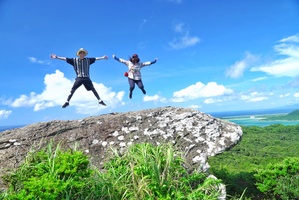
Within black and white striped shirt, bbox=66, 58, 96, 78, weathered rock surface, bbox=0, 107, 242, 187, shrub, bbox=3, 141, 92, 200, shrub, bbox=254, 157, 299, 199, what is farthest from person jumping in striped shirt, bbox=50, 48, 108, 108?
shrub, bbox=254, 157, 299, 199

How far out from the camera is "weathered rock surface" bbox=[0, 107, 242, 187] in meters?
5.17

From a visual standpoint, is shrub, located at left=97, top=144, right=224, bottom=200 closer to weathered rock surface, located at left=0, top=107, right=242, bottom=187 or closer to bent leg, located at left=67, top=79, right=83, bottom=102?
weathered rock surface, located at left=0, top=107, right=242, bottom=187

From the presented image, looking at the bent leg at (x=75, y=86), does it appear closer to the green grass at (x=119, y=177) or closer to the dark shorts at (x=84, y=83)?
the dark shorts at (x=84, y=83)

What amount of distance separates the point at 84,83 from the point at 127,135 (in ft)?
8.49

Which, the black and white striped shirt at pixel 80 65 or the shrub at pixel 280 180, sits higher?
the black and white striped shirt at pixel 80 65

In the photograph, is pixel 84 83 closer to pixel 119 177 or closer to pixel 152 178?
pixel 119 177

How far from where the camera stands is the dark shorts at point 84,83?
7.32m

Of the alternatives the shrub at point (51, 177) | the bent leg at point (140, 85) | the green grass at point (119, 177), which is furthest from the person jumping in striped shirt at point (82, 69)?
the shrub at point (51, 177)

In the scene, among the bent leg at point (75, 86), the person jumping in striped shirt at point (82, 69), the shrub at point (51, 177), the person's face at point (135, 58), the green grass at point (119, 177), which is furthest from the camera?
the person's face at point (135, 58)

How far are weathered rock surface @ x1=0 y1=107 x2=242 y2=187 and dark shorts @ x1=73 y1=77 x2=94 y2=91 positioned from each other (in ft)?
5.23

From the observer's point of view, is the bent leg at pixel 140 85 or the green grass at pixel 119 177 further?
the bent leg at pixel 140 85

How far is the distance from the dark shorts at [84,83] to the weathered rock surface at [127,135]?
5.23 feet

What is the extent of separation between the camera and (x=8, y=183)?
4270mm

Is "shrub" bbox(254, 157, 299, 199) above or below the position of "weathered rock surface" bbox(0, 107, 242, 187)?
below
